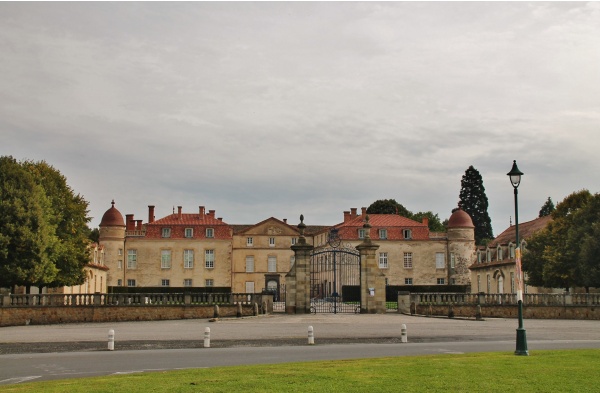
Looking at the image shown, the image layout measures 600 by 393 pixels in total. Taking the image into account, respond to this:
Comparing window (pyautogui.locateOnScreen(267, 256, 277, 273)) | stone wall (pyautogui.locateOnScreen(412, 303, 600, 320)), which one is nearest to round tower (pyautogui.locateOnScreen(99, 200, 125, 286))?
window (pyautogui.locateOnScreen(267, 256, 277, 273))

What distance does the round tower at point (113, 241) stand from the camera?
83.2 m

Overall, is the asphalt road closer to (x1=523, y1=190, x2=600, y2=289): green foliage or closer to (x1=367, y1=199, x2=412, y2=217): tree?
(x1=523, y1=190, x2=600, y2=289): green foliage

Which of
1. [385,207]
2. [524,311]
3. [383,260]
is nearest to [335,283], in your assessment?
[524,311]

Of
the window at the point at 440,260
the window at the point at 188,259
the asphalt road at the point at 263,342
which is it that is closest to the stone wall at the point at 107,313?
the asphalt road at the point at 263,342

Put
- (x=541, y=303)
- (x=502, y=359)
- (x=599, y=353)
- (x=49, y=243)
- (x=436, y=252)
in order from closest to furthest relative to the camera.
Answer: (x=502, y=359) < (x=599, y=353) < (x=541, y=303) < (x=49, y=243) < (x=436, y=252)

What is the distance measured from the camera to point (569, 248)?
5050cm

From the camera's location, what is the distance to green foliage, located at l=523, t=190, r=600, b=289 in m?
47.0

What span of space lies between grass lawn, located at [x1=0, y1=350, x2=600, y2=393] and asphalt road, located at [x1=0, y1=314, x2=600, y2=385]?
209cm

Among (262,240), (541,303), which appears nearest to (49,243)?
(541,303)

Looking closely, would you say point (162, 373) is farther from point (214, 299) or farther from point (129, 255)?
point (129, 255)

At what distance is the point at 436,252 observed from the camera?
84750 mm

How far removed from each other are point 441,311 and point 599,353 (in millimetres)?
24529

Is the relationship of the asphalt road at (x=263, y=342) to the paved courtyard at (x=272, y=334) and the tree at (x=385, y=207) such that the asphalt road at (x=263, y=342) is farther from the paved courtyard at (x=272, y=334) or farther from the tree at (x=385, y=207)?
the tree at (x=385, y=207)

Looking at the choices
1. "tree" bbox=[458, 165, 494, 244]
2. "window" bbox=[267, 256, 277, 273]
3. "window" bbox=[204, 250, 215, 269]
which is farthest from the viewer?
"tree" bbox=[458, 165, 494, 244]
